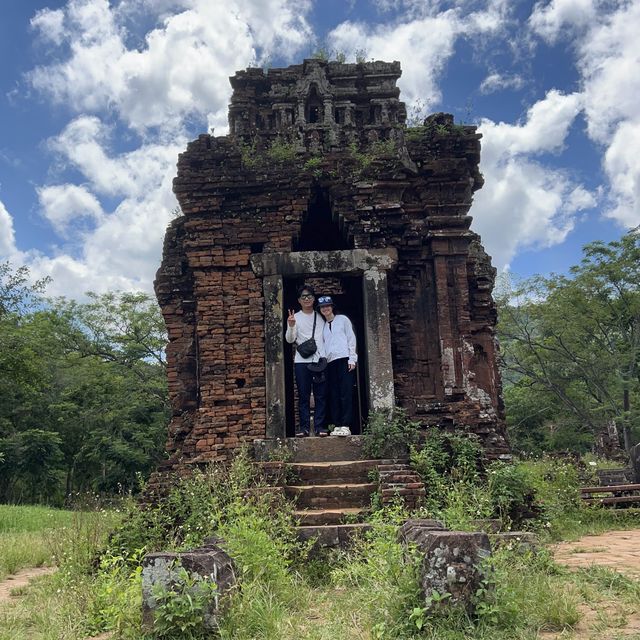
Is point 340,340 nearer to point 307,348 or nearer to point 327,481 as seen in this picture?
point 307,348

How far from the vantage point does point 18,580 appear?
689 centimetres

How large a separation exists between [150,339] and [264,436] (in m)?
22.8

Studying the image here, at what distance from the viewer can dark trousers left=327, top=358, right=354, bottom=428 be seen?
8.30 meters

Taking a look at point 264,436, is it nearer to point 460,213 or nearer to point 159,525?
point 159,525

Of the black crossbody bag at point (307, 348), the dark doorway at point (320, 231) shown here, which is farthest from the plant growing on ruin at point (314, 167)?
the black crossbody bag at point (307, 348)

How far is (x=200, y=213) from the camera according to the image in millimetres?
8672

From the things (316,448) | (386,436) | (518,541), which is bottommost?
(518,541)

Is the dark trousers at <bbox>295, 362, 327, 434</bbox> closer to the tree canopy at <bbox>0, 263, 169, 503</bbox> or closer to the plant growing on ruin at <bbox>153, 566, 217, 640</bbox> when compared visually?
the plant growing on ruin at <bbox>153, 566, 217, 640</bbox>

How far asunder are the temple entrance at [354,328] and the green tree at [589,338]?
539 inches

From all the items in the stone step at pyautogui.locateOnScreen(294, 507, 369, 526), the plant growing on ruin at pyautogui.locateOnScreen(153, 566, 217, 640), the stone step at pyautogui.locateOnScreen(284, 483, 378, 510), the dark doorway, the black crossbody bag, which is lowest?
the plant growing on ruin at pyautogui.locateOnScreen(153, 566, 217, 640)

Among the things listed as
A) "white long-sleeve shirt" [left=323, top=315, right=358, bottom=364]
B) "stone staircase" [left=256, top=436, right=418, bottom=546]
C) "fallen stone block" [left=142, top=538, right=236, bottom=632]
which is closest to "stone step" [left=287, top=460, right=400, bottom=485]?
"stone staircase" [left=256, top=436, right=418, bottom=546]

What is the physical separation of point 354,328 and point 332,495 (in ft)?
13.8

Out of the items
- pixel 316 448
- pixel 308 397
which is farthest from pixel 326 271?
pixel 316 448

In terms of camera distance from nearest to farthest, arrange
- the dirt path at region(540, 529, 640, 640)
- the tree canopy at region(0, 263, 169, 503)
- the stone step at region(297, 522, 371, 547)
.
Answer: the dirt path at region(540, 529, 640, 640)
the stone step at region(297, 522, 371, 547)
the tree canopy at region(0, 263, 169, 503)
